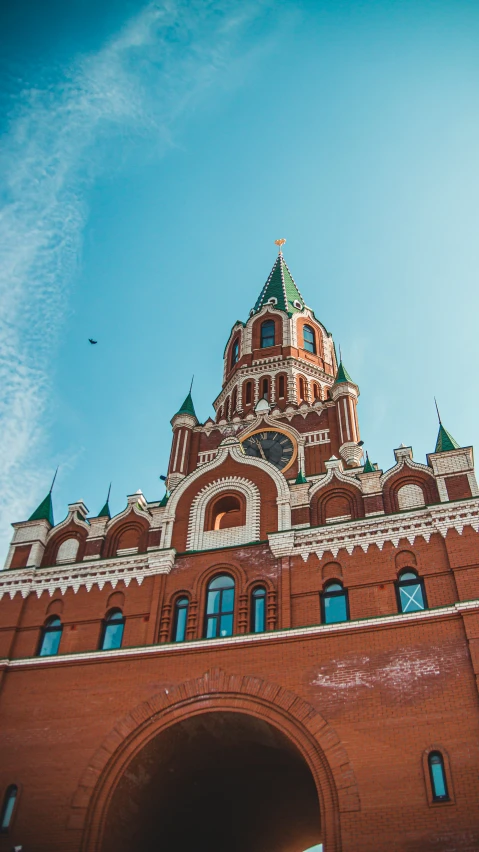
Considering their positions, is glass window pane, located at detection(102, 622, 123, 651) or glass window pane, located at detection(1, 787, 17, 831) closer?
glass window pane, located at detection(1, 787, 17, 831)

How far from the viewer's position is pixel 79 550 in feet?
79.6

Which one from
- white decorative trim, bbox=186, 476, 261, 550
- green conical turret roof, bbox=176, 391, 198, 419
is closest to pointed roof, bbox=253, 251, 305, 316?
green conical turret roof, bbox=176, 391, 198, 419

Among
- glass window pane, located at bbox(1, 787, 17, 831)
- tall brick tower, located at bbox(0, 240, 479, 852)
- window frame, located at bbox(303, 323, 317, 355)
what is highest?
window frame, located at bbox(303, 323, 317, 355)

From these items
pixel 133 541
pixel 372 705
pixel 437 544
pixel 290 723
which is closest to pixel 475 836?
pixel 372 705

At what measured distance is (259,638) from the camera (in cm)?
1962

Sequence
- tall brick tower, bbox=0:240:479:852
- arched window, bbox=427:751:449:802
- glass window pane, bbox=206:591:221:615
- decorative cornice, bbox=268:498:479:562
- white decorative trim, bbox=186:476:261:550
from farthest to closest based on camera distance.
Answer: white decorative trim, bbox=186:476:261:550
glass window pane, bbox=206:591:221:615
decorative cornice, bbox=268:498:479:562
tall brick tower, bbox=0:240:479:852
arched window, bbox=427:751:449:802

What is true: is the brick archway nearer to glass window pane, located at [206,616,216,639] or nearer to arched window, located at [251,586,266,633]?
glass window pane, located at [206,616,216,639]

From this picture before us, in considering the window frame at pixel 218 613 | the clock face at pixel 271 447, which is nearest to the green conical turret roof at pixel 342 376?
the clock face at pixel 271 447

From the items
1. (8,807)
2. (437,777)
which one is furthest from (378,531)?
(8,807)

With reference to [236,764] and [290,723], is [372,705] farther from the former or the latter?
[236,764]

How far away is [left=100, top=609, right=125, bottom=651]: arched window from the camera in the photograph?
2142 centimetres

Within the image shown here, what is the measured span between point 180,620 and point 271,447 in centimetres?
965

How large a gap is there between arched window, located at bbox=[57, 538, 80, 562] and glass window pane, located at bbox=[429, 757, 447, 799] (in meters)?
12.3

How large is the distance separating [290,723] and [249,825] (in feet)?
30.0
